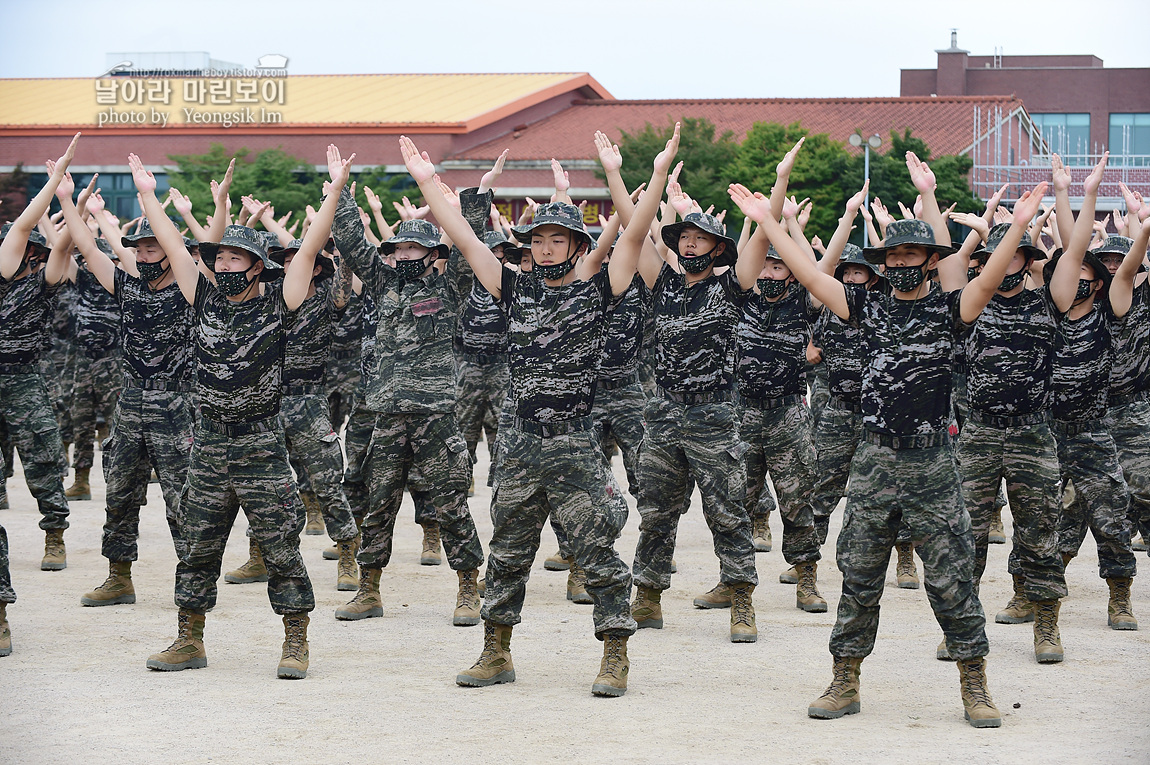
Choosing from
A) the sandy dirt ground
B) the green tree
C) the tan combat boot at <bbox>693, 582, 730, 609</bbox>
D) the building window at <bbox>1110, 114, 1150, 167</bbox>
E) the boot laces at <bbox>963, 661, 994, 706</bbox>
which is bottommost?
the sandy dirt ground

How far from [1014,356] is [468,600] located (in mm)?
3858

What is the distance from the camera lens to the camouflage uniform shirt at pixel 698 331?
8.27m

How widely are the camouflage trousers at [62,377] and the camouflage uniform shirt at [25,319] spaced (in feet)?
11.9

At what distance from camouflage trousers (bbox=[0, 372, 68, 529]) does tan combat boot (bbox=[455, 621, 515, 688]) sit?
4.44 metres

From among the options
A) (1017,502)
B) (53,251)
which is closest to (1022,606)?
(1017,502)

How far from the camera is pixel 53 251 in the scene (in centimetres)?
1013

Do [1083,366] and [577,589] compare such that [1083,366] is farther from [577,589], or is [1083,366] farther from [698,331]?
[577,589]

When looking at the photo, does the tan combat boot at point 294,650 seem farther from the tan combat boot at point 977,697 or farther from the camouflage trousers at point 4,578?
the tan combat boot at point 977,697

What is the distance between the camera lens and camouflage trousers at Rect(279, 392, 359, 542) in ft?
32.4

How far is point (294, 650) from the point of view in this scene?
24.8 feet

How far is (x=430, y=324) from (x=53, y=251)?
10.5ft

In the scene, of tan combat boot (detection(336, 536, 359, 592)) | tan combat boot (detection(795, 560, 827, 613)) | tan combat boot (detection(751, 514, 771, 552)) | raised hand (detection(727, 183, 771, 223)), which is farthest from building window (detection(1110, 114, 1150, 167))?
raised hand (detection(727, 183, 771, 223))

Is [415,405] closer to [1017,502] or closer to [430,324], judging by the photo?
[430,324]

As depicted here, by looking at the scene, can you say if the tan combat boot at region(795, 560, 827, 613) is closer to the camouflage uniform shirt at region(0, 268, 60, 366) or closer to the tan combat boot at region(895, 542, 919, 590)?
the tan combat boot at region(895, 542, 919, 590)
